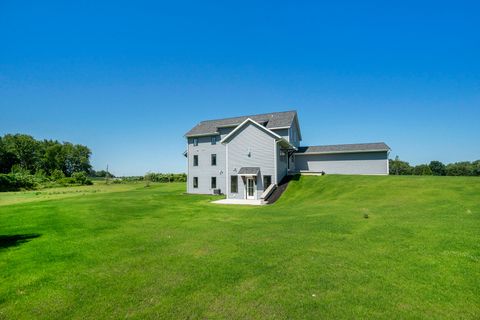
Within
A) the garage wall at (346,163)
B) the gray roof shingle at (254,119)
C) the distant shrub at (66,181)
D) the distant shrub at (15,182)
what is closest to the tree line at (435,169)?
the garage wall at (346,163)

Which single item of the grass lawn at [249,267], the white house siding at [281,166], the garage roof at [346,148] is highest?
the garage roof at [346,148]

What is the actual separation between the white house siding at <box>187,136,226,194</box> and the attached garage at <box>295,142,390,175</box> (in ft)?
32.9

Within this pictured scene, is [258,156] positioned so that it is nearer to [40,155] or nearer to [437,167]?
[437,167]

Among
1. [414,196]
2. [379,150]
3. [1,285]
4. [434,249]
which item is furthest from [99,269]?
[379,150]

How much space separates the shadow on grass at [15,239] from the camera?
932 centimetres

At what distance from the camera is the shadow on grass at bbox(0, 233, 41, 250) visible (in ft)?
30.6

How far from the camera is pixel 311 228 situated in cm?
1070

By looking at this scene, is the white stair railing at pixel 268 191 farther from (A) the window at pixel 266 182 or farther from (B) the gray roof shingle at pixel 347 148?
(B) the gray roof shingle at pixel 347 148

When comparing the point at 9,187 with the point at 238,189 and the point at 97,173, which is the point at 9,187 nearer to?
the point at 238,189

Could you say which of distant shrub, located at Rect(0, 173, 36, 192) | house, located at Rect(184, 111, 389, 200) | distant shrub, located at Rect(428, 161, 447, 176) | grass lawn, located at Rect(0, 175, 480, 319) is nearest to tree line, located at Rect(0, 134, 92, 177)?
distant shrub, located at Rect(0, 173, 36, 192)

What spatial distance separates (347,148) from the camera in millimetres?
29562

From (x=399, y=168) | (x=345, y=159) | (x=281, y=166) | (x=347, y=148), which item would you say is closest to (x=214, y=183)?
(x=281, y=166)

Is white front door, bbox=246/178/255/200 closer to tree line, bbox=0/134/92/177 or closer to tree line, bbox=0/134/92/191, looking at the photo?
tree line, bbox=0/134/92/191

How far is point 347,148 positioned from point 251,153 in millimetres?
12460
